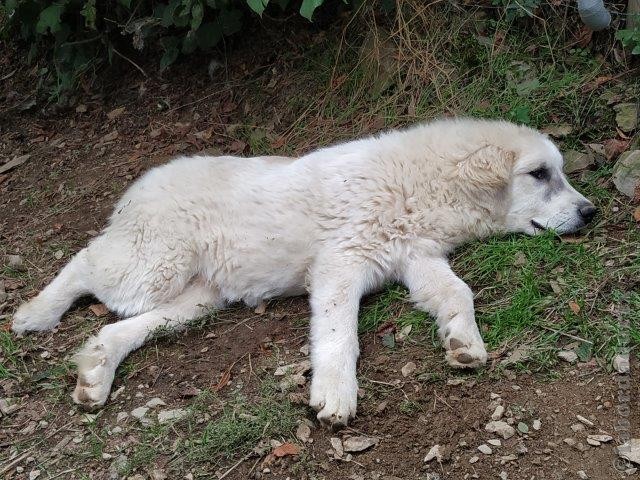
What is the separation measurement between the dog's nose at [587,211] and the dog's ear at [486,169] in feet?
1.58

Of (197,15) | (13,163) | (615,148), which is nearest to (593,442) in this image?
(615,148)

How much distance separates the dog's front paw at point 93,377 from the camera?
3.68m

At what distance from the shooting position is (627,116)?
4.90 meters

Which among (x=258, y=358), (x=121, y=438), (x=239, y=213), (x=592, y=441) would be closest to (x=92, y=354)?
(x=121, y=438)

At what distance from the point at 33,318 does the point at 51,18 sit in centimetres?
304

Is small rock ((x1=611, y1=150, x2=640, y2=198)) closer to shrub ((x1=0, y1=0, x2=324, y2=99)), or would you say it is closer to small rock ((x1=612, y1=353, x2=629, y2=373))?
small rock ((x1=612, y1=353, x2=629, y2=373))

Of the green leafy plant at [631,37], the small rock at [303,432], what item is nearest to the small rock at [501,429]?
the small rock at [303,432]

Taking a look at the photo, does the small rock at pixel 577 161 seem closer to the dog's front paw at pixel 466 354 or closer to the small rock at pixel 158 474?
the dog's front paw at pixel 466 354

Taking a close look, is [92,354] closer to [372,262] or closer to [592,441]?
[372,262]

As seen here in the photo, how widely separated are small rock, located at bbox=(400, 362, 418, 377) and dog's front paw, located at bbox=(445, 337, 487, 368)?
0.61 ft

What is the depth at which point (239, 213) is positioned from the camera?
14.7 ft

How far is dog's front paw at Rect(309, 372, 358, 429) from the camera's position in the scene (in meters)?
3.30

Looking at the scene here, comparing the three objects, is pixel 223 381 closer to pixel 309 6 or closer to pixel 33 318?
pixel 33 318

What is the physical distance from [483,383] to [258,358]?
1.26m
